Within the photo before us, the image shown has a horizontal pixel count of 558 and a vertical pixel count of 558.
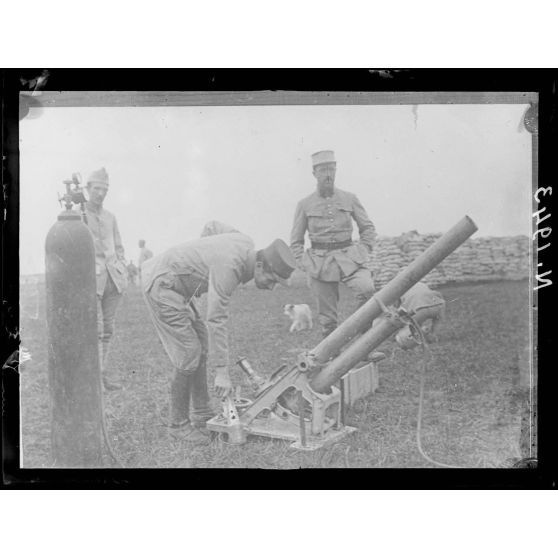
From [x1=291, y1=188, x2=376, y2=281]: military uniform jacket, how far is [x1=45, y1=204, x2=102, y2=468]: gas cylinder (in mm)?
1394

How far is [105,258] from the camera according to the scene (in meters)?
6.03

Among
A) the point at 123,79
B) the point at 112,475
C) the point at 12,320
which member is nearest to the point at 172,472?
the point at 112,475

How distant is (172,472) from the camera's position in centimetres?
604

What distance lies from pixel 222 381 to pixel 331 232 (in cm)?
123

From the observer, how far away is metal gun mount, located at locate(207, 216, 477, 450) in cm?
598

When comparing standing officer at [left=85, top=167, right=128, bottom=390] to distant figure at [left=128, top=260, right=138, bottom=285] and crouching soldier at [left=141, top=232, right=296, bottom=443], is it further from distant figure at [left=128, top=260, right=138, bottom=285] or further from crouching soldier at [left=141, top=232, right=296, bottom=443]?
crouching soldier at [left=141, top=232, right=296, bottom=443]

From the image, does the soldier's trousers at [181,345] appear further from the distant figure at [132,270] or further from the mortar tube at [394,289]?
the mortar tube at [394,289]

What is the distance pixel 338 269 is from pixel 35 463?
7.90ft

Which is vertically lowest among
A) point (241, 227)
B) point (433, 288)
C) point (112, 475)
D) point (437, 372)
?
point (112, 475)

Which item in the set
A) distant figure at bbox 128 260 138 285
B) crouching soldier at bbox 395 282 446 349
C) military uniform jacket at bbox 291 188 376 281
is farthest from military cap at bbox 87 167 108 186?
crouching soldier at bbox 395 282 446 349

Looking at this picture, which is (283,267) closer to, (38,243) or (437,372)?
(437,372)

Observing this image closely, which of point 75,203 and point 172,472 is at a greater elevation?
point 75,203

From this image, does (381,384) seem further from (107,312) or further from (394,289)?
(107,312)

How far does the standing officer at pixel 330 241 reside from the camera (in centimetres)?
600
